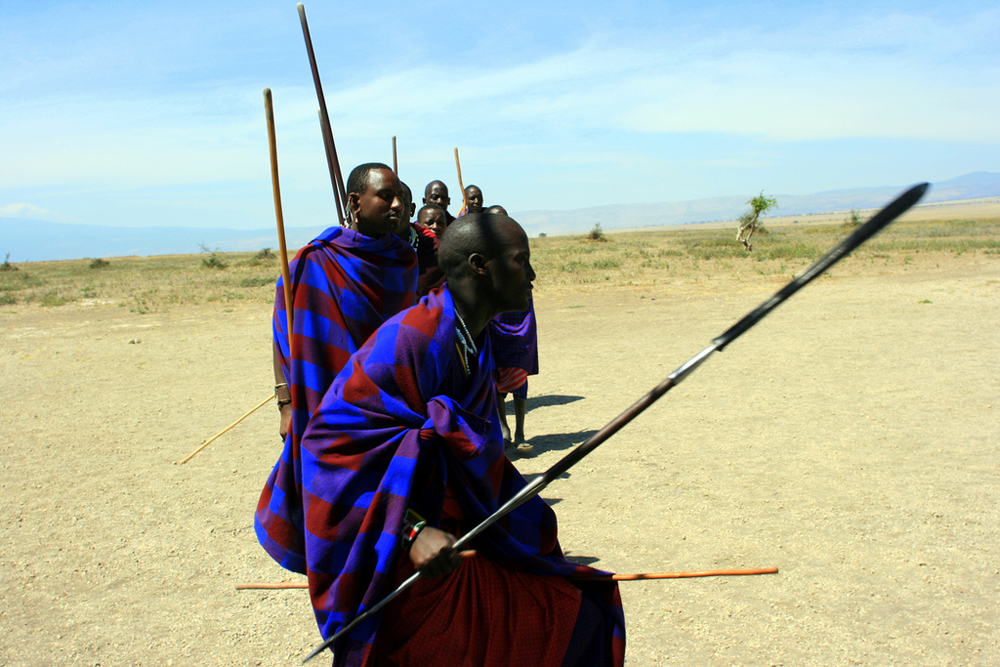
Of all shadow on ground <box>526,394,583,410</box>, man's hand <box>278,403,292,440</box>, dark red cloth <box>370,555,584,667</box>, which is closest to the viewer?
dark red cloth <box>370,555,584,667</box>

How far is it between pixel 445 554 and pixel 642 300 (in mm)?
14089

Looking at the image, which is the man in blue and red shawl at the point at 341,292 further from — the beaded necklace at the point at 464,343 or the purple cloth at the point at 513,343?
the purple cloth at the point at 513,343

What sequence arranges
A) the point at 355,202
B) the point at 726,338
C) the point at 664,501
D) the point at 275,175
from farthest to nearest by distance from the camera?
1. the point at 664,501
2. the point at 355,202
3. the point at 275,175
4. the point at 726,338

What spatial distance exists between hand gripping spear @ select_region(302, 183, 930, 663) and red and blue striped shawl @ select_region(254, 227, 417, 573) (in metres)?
0.91

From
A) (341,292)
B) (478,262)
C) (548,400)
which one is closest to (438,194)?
(548,400)

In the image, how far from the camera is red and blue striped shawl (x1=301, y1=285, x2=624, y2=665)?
1.99 meters

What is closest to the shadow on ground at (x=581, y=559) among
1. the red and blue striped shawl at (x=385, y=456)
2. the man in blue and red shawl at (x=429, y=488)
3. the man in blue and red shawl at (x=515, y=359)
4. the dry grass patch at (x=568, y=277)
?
the man in blue and red shawl at (x=429, y=488)

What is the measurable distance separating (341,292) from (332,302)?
0.07 meters

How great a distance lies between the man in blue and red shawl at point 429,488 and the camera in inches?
78.8

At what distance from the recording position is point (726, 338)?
168cm

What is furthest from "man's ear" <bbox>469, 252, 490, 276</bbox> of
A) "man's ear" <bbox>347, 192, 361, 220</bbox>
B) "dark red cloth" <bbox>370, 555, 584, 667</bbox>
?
"man's ear" <bbox>347, 192, 361, 220</bbox>

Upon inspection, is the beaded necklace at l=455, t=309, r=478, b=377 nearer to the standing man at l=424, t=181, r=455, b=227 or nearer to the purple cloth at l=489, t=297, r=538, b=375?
the purple cloth at l=489, t=297, r=538, b=375

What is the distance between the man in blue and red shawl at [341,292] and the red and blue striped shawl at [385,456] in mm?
770

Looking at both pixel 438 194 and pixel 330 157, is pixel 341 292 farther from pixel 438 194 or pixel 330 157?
pixel 438 194
